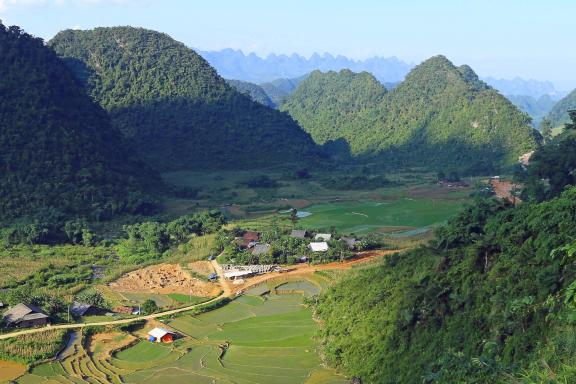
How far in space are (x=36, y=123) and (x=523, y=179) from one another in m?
36.4

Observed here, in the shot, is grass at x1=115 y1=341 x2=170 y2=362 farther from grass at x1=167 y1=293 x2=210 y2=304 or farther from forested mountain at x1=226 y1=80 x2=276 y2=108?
forested mountain at x1=226 y1=80 x2=276 y2=108

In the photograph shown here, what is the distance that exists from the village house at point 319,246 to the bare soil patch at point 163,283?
22.5 ft

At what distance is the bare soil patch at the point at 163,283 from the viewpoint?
107 feet

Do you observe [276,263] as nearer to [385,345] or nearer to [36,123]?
[385,345]

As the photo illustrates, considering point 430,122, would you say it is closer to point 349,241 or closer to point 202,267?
point 349,241

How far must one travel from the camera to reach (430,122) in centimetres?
9031

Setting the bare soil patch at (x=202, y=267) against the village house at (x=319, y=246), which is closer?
the bare soil patch at (x=202, y=267)

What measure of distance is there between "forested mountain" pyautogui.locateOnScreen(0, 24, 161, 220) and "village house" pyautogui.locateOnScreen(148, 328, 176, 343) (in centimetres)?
2131

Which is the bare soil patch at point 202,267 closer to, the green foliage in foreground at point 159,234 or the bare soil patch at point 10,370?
the green foliage in foreground at point 159,234

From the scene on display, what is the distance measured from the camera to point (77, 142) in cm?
5250

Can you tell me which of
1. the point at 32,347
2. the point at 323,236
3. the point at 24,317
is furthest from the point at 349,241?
the point at 32,347

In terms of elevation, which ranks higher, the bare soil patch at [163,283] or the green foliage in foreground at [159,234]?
the green foliage in foreground at [159,234]

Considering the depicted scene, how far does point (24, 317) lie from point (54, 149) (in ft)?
88.2

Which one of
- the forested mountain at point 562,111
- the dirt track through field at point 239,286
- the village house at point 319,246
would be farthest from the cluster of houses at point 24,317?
the forested mountain at point 562,111
